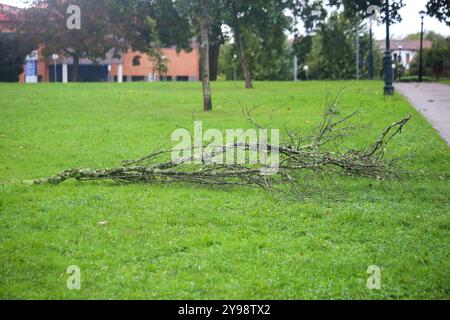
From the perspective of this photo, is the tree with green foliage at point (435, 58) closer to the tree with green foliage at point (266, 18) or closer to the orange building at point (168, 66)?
the tree with green foliage at point (266, 18)

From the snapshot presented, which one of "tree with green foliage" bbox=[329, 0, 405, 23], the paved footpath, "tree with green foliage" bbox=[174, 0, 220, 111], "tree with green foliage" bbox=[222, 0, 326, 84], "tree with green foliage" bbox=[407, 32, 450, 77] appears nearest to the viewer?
the paved footpath

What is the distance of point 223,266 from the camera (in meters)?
5.88

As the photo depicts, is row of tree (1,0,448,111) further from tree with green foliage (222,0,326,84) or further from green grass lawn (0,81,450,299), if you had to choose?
green grass lawn (0,81,450,299)

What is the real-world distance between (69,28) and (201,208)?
41.3 metres

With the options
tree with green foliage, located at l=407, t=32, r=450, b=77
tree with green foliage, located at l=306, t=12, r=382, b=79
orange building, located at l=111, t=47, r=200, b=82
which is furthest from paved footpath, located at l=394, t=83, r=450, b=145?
orange building, located at l=111, t=47, r=200, b=82

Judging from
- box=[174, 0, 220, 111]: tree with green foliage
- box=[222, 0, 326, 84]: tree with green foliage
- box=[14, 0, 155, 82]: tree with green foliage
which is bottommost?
box=[174, 0, 220, 111]: tree with green foliage

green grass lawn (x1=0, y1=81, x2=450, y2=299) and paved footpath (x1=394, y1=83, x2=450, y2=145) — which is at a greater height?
paved footpath (x1=394, y1=83, x2=450, y2=145)

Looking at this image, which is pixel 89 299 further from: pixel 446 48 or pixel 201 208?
pixel 446 48

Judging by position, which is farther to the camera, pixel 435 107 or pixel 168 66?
pixel 168 66

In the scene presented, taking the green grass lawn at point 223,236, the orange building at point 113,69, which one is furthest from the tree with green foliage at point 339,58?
the green grass lawn at point 223,236

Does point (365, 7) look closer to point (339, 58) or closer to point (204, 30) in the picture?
point (204, 30)

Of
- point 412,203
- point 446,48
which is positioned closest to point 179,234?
point 412,203

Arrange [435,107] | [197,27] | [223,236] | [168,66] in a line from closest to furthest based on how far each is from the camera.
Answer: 1. [223,236]
2. [435,107]
3. [197,27]
4. [168,66]

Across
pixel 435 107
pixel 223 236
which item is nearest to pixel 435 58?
pixel 435 107
